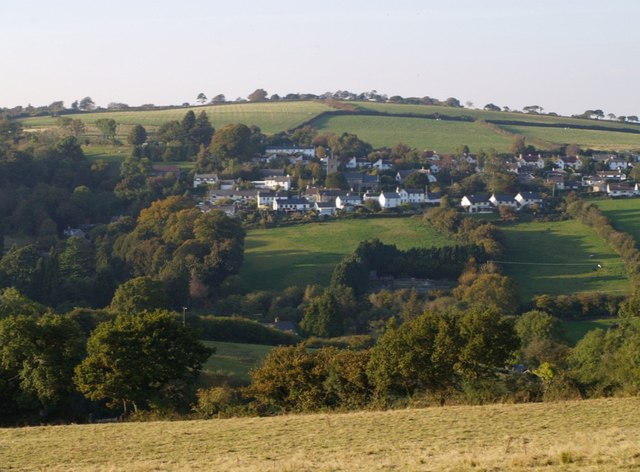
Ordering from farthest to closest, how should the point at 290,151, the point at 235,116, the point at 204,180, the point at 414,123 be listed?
the point at 414,123
the point at 235,116
the point at 290,151
the point at 204,180

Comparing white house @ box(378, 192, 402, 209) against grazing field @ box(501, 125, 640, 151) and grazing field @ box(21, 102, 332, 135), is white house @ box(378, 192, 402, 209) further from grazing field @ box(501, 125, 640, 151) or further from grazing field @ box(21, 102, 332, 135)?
grazing field @ box(501, 125, 640, 151)

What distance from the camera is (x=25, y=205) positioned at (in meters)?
68.9

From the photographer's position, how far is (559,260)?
60656 mm

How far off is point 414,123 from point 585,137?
20.2 m

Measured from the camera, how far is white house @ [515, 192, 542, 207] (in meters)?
76.0

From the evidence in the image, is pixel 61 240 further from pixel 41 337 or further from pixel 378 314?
pixel 41 337

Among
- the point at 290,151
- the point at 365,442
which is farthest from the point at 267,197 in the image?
the point at 365,442

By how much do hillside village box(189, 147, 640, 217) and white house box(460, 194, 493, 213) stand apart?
76 millimetres

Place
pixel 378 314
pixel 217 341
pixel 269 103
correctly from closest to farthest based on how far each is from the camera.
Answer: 1. pixel 217 341
2. pixel 378 314
3. pixel 269 103

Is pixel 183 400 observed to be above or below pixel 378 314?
above

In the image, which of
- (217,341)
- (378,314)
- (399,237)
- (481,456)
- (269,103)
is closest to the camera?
(481,456)

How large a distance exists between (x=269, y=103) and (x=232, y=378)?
107 m

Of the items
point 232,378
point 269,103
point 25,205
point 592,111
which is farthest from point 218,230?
point 592,111

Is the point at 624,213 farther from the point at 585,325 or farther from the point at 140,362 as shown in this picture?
the point at 140,362
